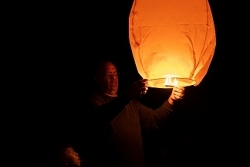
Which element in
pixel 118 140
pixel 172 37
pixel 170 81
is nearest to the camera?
pixel 172 37

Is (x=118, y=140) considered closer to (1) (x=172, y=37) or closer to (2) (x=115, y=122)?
(2) (x=115, y=122)

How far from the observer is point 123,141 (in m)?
2.69

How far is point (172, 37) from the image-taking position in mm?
2023

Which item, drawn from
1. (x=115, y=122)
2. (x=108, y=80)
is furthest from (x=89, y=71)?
(x=115, y=122)

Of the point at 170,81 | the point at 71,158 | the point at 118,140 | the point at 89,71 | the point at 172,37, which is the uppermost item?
the point at 172,37

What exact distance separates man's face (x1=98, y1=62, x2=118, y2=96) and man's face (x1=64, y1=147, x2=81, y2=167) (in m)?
0.50

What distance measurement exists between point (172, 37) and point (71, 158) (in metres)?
1.17

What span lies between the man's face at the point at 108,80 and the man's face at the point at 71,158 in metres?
0.50

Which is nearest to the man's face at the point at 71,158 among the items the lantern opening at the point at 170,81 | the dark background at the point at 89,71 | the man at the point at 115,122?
the man at the point at 115,122

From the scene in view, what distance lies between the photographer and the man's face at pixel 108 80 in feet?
9.45

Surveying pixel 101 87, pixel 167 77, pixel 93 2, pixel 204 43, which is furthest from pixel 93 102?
pixel 93 2

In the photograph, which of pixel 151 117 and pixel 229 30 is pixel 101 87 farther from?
pixel 229 30

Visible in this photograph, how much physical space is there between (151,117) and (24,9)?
1.70 meters

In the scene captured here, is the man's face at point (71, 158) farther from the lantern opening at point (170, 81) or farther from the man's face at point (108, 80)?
the lantern opening at point (170, 81)
